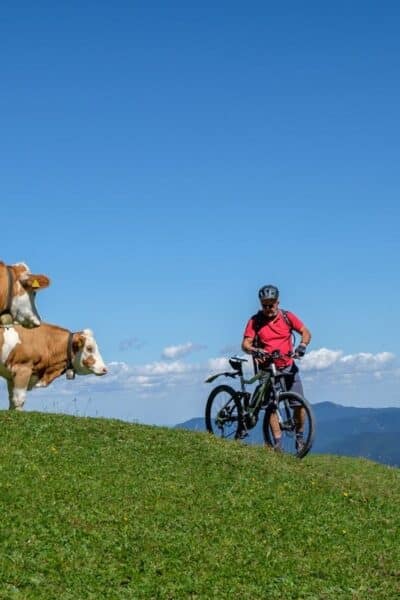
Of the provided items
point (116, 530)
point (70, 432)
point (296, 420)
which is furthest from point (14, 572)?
point (296, 420)

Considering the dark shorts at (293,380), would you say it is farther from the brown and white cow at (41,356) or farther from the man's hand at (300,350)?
the brown and white cow at (41,356)

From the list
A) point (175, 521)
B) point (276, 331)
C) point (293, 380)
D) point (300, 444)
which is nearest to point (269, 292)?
point (276, 331)

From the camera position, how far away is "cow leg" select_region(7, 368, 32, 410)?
67.0 feet

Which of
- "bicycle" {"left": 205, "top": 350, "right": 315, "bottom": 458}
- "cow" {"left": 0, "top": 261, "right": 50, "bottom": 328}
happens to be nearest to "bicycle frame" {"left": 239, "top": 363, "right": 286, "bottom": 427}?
"bicycle" {"left": 205, "top": 350, "right": 315, "bottom": 458}

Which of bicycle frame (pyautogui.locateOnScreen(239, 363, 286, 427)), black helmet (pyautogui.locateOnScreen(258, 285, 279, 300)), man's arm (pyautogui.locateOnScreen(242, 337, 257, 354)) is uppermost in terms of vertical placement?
black helmet (pyautogui.locateOnScreen(258, 285, 279, 300))

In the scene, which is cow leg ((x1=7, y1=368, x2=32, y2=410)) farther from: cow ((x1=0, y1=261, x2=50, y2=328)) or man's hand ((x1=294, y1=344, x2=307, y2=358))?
cow ((x1=0, y1=261, x2=50, y2=328))

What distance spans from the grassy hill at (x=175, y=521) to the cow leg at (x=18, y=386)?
89.9 inches

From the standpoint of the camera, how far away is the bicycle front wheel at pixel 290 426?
18.1m

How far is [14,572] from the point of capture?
1020 centimetres

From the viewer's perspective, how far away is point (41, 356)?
21.3 m

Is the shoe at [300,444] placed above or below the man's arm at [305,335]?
below

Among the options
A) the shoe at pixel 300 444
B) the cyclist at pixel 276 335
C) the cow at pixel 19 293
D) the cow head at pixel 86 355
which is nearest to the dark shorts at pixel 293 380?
the cyclist at pixel 276 335

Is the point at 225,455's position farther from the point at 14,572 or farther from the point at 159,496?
the point at 14,572

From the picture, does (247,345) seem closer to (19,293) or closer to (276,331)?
(276,331)
